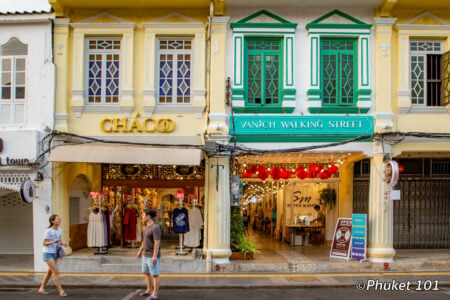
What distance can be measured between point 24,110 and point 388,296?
10416mm

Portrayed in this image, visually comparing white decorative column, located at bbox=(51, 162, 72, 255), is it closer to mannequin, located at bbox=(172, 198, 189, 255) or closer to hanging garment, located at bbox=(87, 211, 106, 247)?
hanging garment, located at bbox=(87, 211, 106, 247)

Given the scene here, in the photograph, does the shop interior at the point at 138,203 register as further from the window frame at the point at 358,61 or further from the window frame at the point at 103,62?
the window frame at the point at 358,61

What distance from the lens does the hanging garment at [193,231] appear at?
51.3 feet

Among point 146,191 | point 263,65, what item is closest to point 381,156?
point 263,65

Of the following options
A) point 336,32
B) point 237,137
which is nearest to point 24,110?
point 237,137

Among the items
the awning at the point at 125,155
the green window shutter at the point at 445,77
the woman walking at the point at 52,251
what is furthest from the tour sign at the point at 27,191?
the green window shutter at the point at 445,77

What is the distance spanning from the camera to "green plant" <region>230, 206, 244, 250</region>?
15.4 meters

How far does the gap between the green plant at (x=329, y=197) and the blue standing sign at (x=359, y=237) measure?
334 cm

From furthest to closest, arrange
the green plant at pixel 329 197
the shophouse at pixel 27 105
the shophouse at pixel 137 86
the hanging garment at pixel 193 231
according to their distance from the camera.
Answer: the green plant at pixel 329 197
the hanging garment at pixel 193 231
the shophouse at pixel 137 86
the shophouse at pixel 27 105

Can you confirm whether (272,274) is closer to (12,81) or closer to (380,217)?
(380,217)

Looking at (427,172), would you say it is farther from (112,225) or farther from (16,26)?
(16,26)

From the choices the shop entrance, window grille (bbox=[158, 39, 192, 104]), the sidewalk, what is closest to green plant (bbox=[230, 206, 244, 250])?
the sidewalk

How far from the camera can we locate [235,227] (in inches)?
607

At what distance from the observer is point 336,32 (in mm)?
15117
